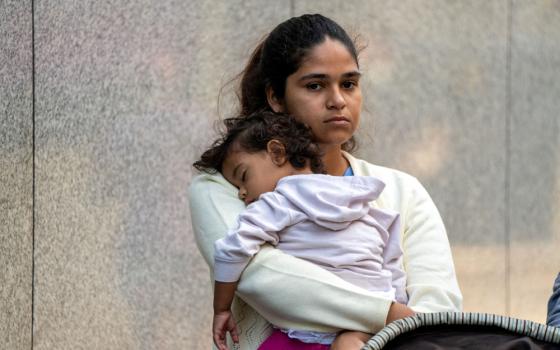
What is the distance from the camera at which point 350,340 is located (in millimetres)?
2865

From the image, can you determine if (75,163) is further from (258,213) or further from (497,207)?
(497,207)

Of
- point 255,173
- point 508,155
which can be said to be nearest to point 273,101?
point 255,173

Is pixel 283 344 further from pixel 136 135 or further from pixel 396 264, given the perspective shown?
pixel 136 135

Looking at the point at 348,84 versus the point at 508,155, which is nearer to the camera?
the point at 348,84

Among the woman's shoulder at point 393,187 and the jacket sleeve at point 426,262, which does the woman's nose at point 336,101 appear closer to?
the woman's shoulder at point 393,187

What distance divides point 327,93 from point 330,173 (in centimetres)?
30

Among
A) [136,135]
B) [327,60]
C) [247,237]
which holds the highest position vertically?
[327,60]

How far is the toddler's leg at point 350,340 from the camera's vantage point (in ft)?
9.32

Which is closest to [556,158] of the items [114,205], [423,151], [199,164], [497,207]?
[497,207]

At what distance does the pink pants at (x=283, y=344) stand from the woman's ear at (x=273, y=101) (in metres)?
0.80

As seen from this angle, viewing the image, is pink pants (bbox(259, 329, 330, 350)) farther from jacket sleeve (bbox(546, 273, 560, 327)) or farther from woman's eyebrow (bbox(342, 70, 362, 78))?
woman's eyebrow (bbox(342, 70, 362, 78))

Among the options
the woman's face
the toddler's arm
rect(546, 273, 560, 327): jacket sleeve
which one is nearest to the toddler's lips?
the woman's face

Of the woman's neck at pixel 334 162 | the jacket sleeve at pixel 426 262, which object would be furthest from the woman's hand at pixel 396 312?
the woman's neck at pixel 334 162

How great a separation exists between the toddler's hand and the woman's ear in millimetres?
756
